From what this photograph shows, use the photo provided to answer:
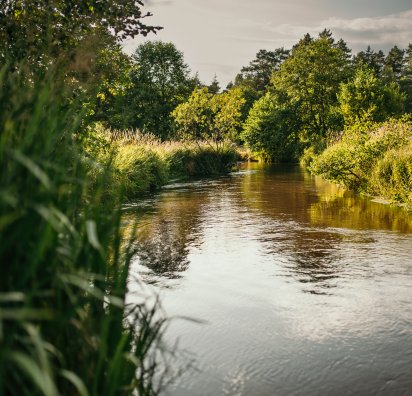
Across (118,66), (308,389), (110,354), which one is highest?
(118,66)

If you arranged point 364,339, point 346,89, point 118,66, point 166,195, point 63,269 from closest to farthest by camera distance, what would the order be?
point 63,269 < point 364,339 < point 118,66 < point 166,195 < point 346,89

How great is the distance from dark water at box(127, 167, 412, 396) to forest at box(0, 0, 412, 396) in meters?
0.56

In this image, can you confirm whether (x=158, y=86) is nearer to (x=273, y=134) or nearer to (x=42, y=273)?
(x=273, y=134)

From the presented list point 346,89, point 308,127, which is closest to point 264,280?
point 346,89

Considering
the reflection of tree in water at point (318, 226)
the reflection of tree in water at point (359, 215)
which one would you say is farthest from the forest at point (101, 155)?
the reflection of tree in water at point (318, 226)

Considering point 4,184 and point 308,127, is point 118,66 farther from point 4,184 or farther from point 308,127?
point 308,127

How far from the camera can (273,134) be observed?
37.7 m

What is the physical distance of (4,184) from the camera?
158 cm

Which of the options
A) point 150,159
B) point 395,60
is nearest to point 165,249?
point 150,159

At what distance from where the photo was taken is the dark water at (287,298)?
134 inches

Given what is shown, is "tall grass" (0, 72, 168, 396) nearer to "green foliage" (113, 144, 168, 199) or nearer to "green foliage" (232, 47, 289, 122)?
"green foliage" (113, 144, 168, 199)

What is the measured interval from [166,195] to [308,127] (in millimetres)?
29002

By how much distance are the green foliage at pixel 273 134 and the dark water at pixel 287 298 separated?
27663 mm

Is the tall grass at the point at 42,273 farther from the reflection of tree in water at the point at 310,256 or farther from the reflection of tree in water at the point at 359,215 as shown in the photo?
the reflection of tree in water at the point at 359,215
